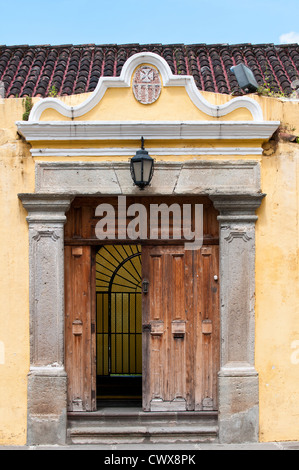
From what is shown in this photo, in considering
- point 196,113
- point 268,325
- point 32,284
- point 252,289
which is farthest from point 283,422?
point 196,113

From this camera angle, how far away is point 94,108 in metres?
5.98

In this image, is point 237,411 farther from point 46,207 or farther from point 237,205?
point 46,207

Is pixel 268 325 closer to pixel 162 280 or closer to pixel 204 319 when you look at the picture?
pixel 204 319

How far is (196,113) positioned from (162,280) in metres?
2.08

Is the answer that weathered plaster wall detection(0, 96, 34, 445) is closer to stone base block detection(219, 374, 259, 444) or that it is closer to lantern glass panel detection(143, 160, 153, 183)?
lantern glass panel detection(143, 160, 153, 183)

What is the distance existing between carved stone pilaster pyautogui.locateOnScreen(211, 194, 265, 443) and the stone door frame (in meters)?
0.01

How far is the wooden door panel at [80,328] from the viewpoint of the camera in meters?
6.18

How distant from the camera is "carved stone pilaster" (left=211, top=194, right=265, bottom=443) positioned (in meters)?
5.86

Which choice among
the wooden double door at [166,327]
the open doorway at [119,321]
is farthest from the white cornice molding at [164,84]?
the open doorway at [119,321]

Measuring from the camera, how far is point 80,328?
620cm

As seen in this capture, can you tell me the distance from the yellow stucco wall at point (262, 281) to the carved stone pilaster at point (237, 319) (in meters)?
0.11

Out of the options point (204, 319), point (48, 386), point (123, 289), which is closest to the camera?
point (48, 386)

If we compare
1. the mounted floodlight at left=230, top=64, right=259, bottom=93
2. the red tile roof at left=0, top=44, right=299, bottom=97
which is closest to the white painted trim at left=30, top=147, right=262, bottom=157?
the mounted floodlight at left=230, top=64, right=259, bottom=93

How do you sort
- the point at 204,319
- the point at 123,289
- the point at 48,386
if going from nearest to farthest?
the point at 48,386
the point at 204,319
the point at 123,289
